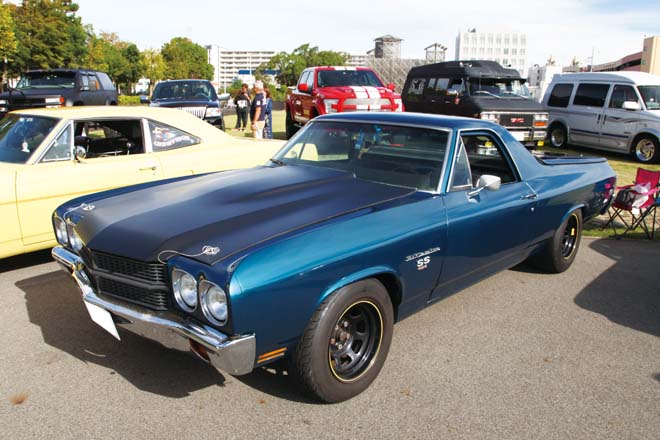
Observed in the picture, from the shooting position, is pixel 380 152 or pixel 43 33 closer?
pixel 380 152

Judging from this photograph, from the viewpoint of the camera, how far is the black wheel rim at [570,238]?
213 inches

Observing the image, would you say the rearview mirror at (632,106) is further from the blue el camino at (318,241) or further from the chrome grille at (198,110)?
the chrome grille at (198,110)

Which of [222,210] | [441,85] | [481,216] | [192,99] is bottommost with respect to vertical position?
[481,216]

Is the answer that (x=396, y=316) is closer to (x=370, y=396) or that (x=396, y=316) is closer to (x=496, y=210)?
(x=370, y=396)

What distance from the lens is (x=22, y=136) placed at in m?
5.55

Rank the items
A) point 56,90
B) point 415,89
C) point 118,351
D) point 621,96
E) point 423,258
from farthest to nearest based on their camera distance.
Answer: point 415,89 < point 56,90 < point 621,96 < point 118,351 < point 423,258

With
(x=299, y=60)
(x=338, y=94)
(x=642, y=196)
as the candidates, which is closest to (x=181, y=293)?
(x=642, y=196)

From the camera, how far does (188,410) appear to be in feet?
9.83

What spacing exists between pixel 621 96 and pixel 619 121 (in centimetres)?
62

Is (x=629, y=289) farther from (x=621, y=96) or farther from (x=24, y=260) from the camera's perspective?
(x=621, y=96)

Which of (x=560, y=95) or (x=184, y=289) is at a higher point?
(x=560, y=95)

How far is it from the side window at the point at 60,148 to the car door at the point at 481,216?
3.76 m

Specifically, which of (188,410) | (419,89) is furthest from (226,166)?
(419,89)

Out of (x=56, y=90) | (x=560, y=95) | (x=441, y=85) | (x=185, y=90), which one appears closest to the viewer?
(x=441, y=85)
